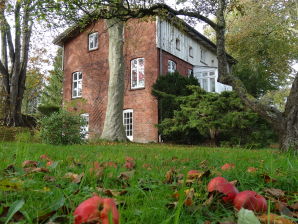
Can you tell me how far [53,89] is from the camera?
120 feet

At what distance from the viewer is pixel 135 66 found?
18.8m

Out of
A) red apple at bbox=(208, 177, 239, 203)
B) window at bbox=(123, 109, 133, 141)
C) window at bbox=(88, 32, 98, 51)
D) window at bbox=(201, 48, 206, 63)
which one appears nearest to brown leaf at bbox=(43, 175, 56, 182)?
red apple at bbox=(208, 177, 239, 203)

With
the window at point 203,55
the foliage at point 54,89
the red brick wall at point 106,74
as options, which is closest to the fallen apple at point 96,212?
the red brick wall at point 106,74

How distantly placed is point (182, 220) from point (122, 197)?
0.44m

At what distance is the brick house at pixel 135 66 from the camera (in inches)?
695

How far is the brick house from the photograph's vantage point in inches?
695

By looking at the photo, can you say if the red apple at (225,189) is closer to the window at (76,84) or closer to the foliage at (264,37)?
the foliage at (264,37)

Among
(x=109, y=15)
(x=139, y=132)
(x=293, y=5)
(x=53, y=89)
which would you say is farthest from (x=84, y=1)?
(x=53, y=89)

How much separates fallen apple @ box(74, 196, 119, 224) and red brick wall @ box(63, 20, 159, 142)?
15.0 meters

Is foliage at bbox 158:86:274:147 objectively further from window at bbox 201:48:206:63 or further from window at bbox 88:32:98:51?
window at bbox 201:48:206:63

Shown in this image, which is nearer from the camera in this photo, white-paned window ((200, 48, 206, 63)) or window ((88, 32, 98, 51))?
window ((88, 32, 98, 51))

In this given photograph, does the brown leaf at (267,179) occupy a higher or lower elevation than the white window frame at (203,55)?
lower

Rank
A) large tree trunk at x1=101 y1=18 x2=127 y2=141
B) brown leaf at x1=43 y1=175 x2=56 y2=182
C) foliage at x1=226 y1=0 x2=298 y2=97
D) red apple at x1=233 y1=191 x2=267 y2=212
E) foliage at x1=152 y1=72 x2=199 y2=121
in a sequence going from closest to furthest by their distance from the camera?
red apple at x1=233 y1=191 x2=267 y2=212
brown leaf at x1=43 y1=175 x2=56 y2=182
large tree trunk at x1=101 y1=18 x2=127 y2=141
foliage at x1=152 y1=72 x2=199 y2=121
foliage at x1=226 y1=0 x2=298 y2=97

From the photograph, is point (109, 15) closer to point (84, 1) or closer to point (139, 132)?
point (84, 1)
